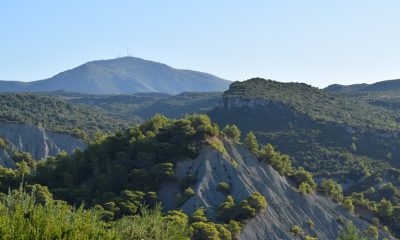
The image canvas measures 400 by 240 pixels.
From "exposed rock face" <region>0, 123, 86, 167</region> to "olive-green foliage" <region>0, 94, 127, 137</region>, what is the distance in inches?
139

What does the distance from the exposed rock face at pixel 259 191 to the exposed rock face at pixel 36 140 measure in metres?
65.5

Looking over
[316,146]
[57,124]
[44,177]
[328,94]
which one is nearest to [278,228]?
[44,177]

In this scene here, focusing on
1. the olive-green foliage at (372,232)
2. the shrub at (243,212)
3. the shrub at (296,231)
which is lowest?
the olive-green foliage at (372,232)

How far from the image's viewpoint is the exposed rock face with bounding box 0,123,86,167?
139 metres

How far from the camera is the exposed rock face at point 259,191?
7350 centimetres

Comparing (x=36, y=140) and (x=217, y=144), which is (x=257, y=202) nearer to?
(x=217, y=144)

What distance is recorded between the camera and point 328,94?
19725cm

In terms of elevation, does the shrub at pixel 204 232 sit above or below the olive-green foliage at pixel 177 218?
below

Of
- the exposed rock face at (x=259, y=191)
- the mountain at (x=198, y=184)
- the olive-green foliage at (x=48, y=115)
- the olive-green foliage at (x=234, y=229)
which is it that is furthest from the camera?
the olive-green foliage at (x=48, y=115)

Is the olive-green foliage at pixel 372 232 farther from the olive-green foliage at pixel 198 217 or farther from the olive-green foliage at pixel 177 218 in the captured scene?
the olive-green foliage at pixel 177 218

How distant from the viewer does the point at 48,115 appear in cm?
17200

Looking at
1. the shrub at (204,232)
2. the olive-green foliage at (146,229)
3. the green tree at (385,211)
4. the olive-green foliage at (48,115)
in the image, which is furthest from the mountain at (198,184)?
the olive-green foliage at (48,115)

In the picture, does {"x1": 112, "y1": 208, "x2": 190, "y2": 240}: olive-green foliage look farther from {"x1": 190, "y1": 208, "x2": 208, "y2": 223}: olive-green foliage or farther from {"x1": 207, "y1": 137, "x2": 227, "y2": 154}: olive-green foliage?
{"x1": 207, "y1": 137, "x2": 227, "y2": 154}: olive-green foliage

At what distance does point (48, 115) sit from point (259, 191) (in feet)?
353
